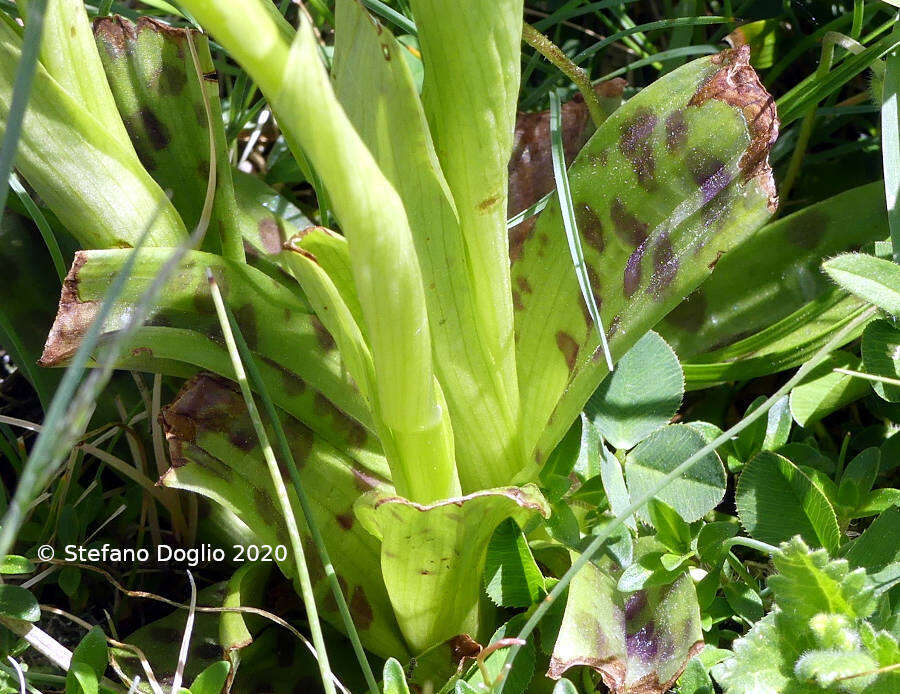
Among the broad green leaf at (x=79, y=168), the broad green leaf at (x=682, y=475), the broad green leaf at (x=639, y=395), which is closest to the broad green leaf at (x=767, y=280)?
the broad green leaf at (x=639, y=395)

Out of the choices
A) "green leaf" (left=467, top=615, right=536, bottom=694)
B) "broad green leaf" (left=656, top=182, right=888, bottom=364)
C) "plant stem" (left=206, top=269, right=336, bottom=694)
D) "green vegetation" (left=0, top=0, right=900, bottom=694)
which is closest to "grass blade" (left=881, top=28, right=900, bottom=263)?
"green vegetation" (left=0, top=0, right=900, bottom=694)

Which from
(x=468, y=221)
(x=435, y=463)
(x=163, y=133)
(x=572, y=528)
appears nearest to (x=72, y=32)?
(x=163, y=133)

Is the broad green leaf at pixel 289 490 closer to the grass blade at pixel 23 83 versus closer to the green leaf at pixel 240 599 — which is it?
the green leaf at pixel 240 599

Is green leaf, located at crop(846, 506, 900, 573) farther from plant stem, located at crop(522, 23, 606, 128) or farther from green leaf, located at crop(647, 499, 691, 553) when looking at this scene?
plant stem, located at crop(522, 23, 606, 128)

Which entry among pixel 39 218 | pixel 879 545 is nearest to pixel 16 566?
pixel 39 218

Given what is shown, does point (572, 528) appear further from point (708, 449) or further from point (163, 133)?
point (163, 133)

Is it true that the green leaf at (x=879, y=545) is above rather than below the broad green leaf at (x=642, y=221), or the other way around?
below
